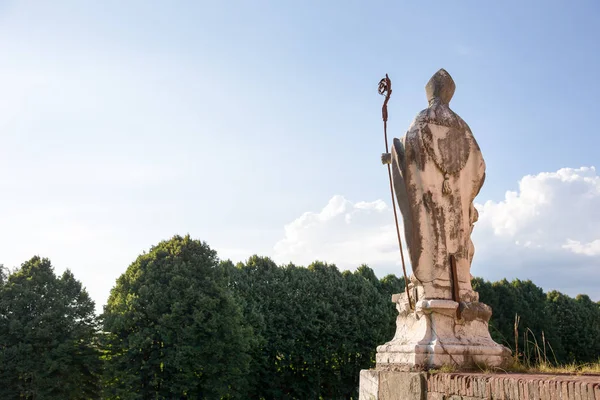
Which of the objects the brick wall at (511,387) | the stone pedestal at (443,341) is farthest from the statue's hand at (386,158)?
the brick wall at (511,387)

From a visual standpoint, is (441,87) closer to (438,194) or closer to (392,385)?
(438,194)

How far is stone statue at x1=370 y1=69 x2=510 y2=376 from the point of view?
5.60m

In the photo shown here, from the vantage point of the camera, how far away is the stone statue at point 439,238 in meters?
5.60

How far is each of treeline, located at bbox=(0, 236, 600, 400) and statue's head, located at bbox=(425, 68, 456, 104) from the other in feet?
→ 51.9

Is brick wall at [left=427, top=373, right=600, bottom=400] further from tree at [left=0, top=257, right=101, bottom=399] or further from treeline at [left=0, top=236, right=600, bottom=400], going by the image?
tree at [left=0, top=257, right=101, bottom=399]

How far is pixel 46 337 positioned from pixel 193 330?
19.7 ft

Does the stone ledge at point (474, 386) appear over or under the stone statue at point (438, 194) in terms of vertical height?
under

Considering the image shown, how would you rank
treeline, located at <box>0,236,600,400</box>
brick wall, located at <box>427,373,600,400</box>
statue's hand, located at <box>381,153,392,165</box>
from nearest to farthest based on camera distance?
brick wall, located at <box>427,373,600,400</box> → statue's hand, located at <box>381,153,392,165</box> → treeline, located at <box>0,236,600,400</box>

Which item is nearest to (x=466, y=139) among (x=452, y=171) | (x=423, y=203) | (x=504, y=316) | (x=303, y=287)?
(x=452, y=171)

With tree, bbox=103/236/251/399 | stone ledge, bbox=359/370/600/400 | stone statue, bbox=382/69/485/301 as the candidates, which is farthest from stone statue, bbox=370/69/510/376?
tree, bbox=103/236/251/399

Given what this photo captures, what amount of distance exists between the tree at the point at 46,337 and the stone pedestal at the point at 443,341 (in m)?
18.6

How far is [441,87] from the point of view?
664cm

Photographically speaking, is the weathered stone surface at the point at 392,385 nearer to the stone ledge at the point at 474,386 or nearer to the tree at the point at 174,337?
the stone ledge at the point at 474,386

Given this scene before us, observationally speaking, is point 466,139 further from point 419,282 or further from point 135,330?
point 135,330
